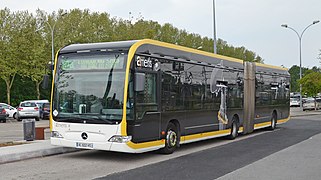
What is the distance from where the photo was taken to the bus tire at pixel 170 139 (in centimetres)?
1327

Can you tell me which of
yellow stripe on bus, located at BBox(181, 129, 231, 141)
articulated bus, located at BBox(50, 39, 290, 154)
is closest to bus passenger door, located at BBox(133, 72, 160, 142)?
articulated bus, located at BBox(50, 39, 290, 154)

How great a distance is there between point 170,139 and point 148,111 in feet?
5.06

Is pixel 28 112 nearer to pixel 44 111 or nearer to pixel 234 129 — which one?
pixel 44 111

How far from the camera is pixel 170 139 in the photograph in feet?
43.9

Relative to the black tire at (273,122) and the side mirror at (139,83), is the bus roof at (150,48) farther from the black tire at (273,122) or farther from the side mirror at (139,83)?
the black tire at (273,122)

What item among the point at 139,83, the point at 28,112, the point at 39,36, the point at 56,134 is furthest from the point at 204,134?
the point at 39,36

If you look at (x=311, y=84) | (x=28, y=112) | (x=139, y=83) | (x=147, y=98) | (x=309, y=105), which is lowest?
(x=28, y=112)

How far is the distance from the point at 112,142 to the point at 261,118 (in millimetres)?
11681

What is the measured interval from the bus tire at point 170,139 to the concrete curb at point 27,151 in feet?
9.70

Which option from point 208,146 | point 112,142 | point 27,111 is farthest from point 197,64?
point 27,111

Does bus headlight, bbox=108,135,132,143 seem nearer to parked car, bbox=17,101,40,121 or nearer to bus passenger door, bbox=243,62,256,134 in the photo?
bus passenger door, bbox=243,62,256,134

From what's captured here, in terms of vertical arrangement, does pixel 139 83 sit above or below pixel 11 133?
above

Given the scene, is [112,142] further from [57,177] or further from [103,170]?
[57,177]

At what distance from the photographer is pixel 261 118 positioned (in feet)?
70.6
